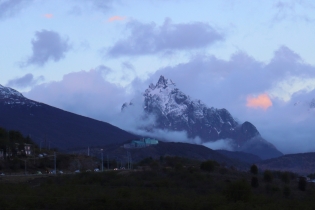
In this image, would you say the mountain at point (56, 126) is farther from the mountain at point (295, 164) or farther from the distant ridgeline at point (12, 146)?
the mountain at point (295, 164)

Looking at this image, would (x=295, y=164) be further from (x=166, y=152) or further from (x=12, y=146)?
(x=12, y=146)

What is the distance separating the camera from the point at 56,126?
6531 inches

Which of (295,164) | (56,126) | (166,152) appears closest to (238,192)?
(295,164)

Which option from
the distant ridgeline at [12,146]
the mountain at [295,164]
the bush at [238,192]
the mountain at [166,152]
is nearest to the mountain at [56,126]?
the mountain at [166,152]

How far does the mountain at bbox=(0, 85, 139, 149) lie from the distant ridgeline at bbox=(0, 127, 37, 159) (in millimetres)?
48296

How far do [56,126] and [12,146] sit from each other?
80550 mm

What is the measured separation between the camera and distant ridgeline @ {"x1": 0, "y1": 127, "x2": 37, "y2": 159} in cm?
8289

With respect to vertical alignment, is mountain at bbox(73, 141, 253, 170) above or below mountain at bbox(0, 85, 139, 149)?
below

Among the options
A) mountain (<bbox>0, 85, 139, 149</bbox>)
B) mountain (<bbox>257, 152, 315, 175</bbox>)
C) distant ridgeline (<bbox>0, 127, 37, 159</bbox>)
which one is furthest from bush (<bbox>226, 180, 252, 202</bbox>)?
mountain (<bbox>0, 85, 139, 149</bbox>)

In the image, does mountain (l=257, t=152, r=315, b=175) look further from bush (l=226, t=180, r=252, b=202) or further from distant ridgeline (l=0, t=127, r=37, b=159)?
bush (l=226, t=180, r=252, b=202)

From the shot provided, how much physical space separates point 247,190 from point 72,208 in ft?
34.9

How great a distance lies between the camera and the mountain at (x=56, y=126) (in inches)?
6029

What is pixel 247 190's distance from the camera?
111 feet

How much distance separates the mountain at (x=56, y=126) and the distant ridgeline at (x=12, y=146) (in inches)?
1901
